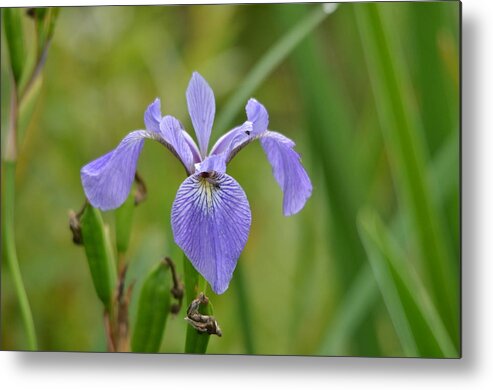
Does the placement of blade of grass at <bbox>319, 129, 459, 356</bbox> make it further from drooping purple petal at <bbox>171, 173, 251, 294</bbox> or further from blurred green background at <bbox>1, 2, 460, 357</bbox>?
drooping purple petal at <bbox>171, 173, 251, 294</bbox>

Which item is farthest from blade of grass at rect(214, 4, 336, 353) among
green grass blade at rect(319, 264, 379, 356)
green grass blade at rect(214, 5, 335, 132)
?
green grass blade at rect(319, 264, 379, 356)

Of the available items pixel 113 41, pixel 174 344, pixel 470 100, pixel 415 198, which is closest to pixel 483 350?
pixel 415 198

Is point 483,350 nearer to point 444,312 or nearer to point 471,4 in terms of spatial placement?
point 444,312

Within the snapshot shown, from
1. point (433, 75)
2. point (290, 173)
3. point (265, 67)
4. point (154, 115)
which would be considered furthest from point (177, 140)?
point (433, 75)

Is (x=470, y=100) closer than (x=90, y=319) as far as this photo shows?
Yes

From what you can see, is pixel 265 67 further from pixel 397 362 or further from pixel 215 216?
pixel 397 362
